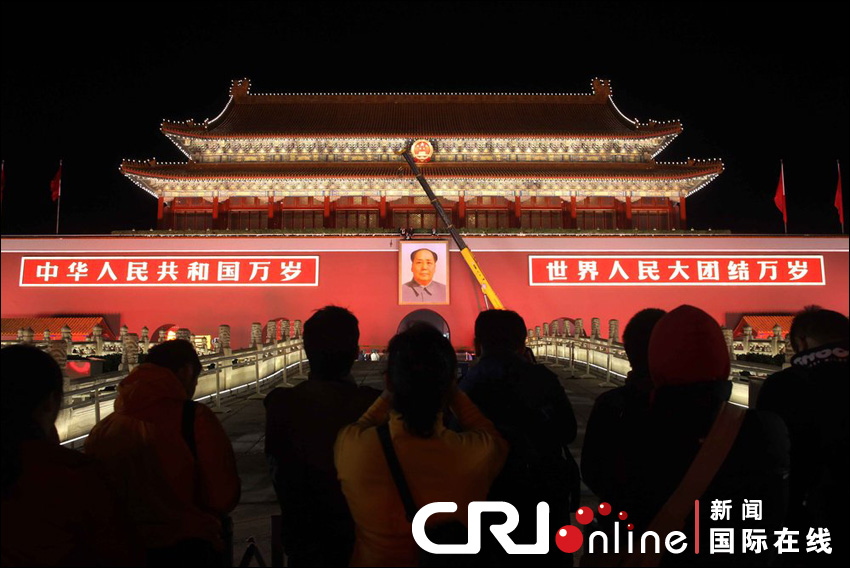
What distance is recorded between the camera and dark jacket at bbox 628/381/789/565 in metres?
1.60

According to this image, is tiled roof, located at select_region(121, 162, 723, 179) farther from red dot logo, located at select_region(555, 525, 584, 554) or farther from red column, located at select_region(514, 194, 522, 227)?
red dot logo, located at select_region(555, 525, 584, 554)

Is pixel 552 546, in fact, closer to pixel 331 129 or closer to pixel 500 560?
pixel 500 560

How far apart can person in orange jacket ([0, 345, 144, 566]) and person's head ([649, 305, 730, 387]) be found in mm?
1632

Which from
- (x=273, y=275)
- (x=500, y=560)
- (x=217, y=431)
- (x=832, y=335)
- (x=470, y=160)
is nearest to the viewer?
→ (x=500, y=560)

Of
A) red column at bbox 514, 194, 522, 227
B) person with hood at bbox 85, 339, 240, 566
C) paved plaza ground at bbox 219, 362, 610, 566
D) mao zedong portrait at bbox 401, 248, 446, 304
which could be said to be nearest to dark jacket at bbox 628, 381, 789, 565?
person with hood at bbox 85, 339, 240, 566

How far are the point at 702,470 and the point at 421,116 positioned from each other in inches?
807

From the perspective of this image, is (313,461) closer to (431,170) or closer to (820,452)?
(820,452)

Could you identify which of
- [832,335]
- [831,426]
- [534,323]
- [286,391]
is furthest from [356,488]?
[534,323]

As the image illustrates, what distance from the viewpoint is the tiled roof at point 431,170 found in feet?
58.0

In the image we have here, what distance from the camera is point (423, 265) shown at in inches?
661

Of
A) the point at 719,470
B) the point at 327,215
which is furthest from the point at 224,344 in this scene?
the point at 327,215

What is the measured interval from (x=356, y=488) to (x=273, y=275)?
15753mm

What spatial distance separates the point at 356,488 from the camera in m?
1.59

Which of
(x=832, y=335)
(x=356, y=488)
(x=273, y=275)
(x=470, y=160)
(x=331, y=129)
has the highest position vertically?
(x=331, y=129)
